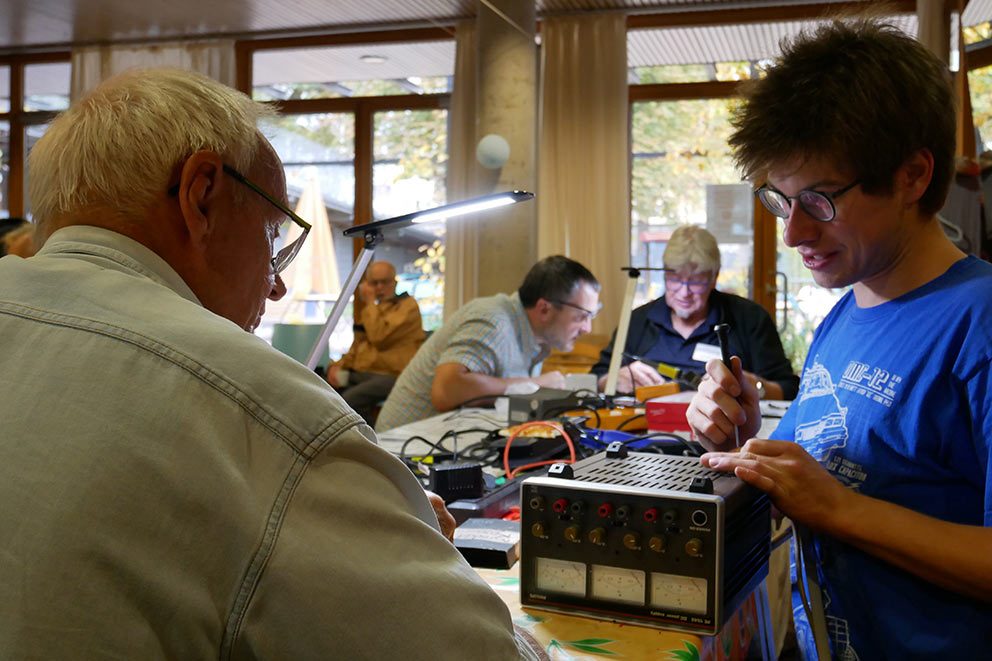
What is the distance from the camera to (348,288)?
159 centimetres

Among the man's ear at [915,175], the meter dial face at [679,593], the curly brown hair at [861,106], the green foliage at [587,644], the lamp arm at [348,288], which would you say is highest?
the curly brown hair at [861,106]

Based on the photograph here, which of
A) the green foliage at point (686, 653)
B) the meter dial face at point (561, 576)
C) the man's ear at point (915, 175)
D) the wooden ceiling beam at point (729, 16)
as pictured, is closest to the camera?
the green foliage at point (686, 653)

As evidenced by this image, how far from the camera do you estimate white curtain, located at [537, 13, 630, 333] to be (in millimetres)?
6531

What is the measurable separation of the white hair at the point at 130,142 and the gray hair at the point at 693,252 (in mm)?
3199

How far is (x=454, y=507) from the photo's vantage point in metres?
1.49

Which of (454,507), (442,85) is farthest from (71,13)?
(454,507)

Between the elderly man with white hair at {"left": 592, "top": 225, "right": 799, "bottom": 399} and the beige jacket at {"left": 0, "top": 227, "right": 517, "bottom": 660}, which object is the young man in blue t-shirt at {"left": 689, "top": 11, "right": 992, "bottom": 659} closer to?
the beige jacket at {"left": 0, "top": 227, "right": 517, "bottom": 660}

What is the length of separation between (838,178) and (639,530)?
0.53m

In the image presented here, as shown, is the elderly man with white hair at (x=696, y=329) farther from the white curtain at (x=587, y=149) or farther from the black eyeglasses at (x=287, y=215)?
the black eyeglasses at (x=287, y=215)

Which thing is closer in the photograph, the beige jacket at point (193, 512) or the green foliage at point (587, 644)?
the beige jacket at point (193, 512)

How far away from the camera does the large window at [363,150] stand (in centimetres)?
716

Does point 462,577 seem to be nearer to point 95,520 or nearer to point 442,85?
point 95,520

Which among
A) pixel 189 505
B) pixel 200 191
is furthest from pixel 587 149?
pixel 189 505

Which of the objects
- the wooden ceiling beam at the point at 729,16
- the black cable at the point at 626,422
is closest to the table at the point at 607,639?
the black cable at the point at 626,422
